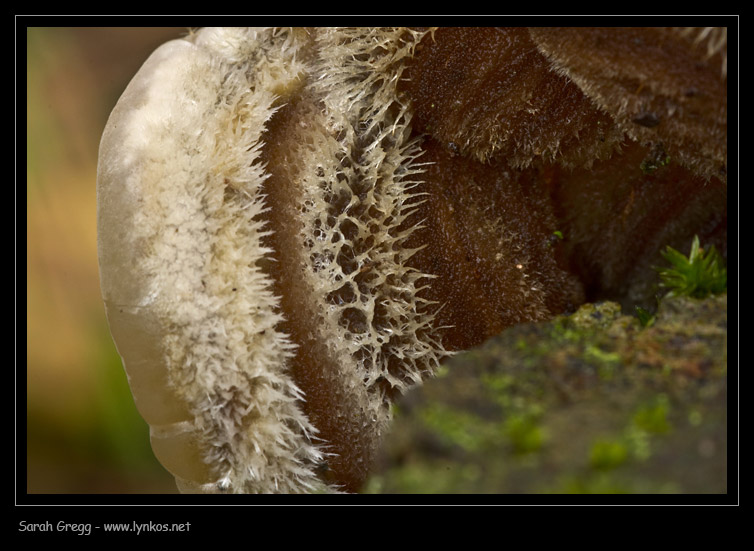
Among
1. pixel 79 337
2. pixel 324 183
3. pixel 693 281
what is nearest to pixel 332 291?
pixel 324 183

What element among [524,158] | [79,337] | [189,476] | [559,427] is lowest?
[189,476]

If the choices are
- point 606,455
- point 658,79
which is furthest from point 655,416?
point 658,79

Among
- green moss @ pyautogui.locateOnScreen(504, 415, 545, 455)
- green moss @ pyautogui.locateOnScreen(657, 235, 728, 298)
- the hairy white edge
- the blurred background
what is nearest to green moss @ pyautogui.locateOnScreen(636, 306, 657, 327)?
green moss @ pyautogui.locateOnScreen(657, 235, 728, 298)

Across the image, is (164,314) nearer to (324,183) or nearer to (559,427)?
(324,183)

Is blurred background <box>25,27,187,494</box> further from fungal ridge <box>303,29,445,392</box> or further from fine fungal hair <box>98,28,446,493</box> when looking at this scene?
fungal ridge <box>303,29,445,392</box>

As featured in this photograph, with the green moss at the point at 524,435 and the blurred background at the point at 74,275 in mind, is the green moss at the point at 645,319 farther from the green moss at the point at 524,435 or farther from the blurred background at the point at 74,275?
the blurred background at the point at 74,275

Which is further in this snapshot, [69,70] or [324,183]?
[69,70]
